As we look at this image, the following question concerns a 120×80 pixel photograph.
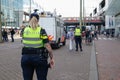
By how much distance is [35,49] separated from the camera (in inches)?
247

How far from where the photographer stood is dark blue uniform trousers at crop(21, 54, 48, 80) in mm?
6230

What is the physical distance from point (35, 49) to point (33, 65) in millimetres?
301

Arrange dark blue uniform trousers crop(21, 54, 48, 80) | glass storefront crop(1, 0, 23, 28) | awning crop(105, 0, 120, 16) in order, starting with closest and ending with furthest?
dark blue uniform trousers crop(21, 54, 48, 80) < awning crop(105, 0, 120, 16) < glass storefront crop(1, 0, 23, 28)

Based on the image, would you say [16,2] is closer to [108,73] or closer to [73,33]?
[73,33]

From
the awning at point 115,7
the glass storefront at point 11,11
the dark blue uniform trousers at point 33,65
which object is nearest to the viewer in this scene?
the dark blue uniform trousers at point 33,65

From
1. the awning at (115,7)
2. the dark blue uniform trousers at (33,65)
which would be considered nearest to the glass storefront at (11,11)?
the awning at (115,7)

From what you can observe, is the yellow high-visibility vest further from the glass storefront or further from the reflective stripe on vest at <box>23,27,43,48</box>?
the glass storefront

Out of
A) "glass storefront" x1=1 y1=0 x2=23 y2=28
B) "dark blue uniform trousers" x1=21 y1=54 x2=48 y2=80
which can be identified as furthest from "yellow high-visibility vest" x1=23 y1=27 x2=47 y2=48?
"glass storefront" x1=1 y1=0 x2=23 y2=28

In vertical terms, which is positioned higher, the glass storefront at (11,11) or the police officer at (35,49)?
the glass storefront at (11,11)

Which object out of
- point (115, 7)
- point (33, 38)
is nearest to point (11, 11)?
point (115, 7)

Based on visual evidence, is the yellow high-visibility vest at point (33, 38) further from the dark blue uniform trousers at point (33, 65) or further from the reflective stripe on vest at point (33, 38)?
the dark blue uniform trousers at point (33, 65)

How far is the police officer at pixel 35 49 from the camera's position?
6.24 meters

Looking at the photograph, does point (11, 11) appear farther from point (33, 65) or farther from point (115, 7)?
point (33, 65)

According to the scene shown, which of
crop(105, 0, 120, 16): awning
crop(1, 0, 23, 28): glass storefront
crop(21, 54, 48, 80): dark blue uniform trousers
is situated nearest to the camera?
crop(21, 54, 48, 80): dark blue uniform trousers
